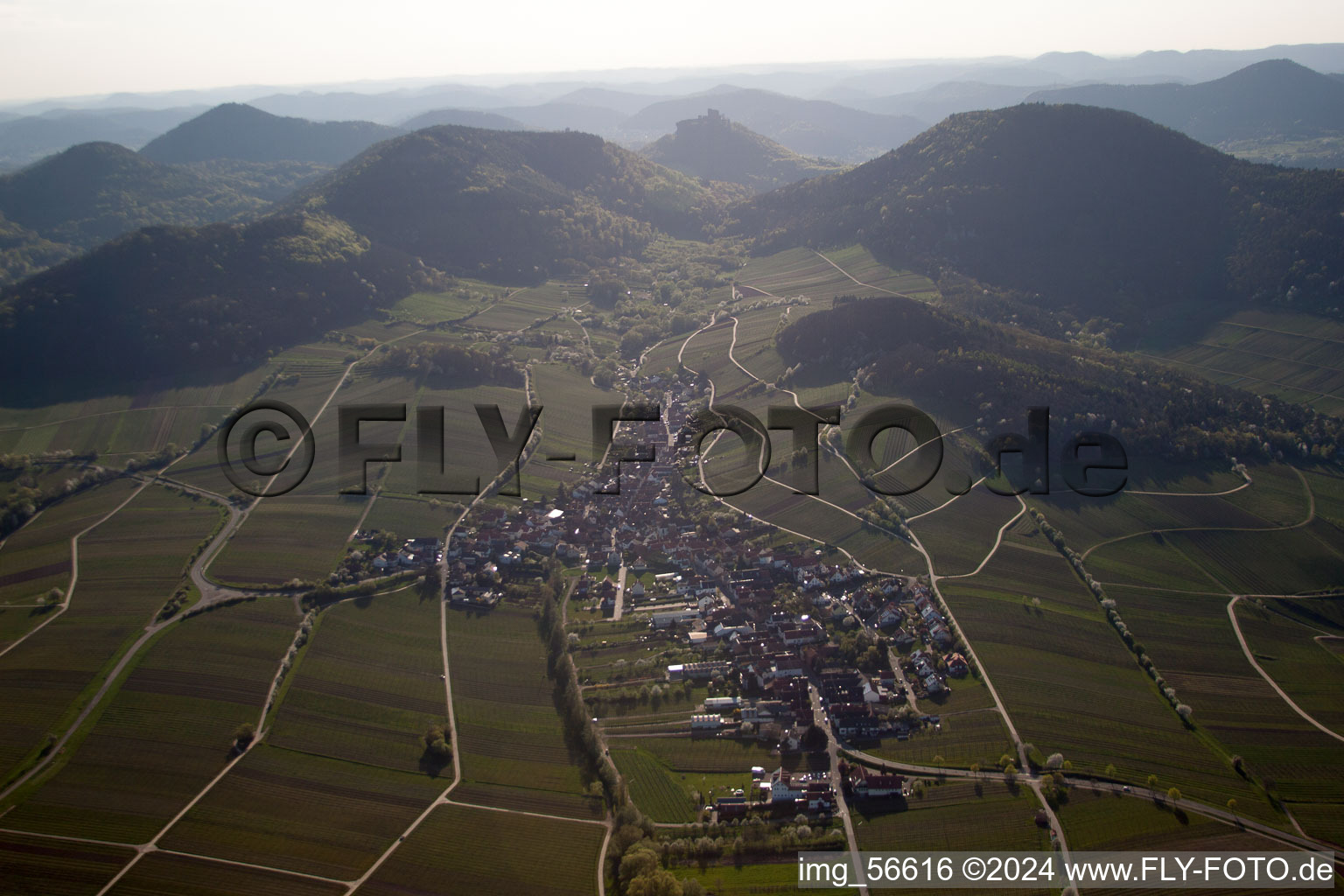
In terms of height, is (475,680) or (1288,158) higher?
(1288,158)

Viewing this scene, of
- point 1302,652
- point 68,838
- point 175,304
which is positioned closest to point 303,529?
point 68,838

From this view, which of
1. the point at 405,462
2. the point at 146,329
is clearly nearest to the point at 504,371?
the point at 405,462

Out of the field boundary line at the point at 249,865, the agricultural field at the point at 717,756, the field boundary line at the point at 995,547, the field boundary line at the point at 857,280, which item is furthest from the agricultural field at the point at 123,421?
the field boundary line at the point at 857,280

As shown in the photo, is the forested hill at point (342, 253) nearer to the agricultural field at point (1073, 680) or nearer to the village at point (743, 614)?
the village at point (743, 614)

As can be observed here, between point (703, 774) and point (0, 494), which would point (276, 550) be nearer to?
point (0, 494)

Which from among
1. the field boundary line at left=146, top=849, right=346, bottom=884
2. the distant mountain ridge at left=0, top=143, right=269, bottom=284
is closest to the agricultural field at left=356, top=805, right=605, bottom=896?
the field boundary line at left=146, top=849, right=346, bottom=884

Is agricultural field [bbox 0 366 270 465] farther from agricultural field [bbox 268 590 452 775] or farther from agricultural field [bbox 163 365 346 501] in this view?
agricultural field [bbox 268 590 452 775]
